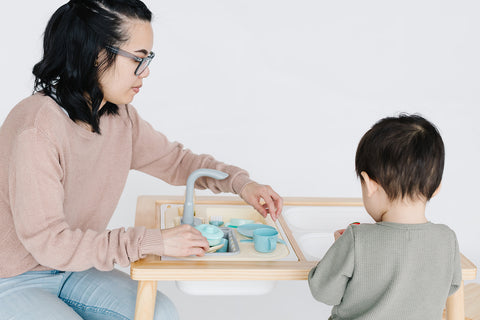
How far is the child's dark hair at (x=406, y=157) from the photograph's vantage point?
51.6 inches

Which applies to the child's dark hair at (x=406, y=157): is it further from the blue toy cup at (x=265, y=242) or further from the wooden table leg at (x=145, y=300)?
the wooden table leg at (x=145, y=300)

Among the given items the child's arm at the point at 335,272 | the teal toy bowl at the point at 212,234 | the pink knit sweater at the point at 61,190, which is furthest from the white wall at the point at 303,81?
the child's arm at the point at 335,272

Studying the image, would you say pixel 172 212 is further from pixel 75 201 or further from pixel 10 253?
pixel 10 253

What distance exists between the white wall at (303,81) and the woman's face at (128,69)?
1.94 m

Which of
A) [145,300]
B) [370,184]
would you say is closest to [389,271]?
[370,184]

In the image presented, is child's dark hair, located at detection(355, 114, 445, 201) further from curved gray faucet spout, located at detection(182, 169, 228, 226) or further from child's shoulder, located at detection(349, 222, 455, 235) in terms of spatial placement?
curved gray faucet spout, located at detection(182, 169, 228, 226)

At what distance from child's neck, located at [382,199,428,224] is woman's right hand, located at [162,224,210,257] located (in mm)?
481

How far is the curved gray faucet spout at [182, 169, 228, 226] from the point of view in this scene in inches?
65.1

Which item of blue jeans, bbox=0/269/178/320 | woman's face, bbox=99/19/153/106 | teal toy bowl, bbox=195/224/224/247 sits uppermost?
woman's face, bbox=99/19/153/106

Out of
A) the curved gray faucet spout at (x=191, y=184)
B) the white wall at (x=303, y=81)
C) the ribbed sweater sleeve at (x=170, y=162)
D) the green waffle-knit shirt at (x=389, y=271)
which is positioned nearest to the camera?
the green waffle-knit shirt at (x=389, y=271)

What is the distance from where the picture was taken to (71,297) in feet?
5.23

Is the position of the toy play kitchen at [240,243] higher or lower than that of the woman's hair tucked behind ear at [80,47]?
lower

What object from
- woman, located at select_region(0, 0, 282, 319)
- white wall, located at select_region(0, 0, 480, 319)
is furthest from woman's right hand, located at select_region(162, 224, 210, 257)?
white wall, located at select_region(0, 0, 480, 319)

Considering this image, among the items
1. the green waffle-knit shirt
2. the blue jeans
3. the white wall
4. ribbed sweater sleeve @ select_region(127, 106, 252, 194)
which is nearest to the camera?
the green waffle-knit shirt
